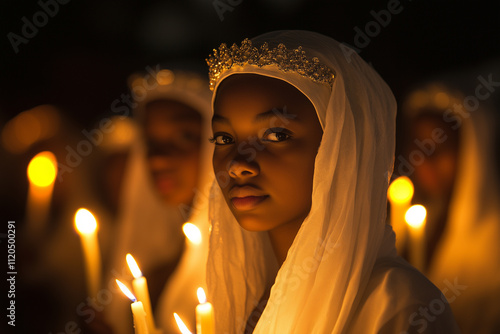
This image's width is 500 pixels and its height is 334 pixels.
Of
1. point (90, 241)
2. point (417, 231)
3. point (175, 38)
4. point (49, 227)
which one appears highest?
point (175, 38)

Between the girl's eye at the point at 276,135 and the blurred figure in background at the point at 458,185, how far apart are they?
144cm

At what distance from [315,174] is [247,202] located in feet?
0.69

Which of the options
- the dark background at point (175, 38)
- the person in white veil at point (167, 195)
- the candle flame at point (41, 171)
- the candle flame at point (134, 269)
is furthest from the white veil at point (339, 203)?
the candle flame at point (41, 171)

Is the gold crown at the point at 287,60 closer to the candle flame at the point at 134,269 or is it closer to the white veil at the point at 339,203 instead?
the white veil at the point at 339,203

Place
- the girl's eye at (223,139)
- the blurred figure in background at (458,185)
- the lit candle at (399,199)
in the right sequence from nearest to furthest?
1. the girl's eye at (223,139)
2. the lit candle at (399,199)
3. the blurred figure in background at (458,185)

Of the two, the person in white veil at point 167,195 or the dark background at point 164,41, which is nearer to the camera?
the dark background at point 164,41

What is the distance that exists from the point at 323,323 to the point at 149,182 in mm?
1841

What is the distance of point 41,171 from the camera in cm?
256

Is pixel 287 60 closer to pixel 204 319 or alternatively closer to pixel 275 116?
pixel 275 116

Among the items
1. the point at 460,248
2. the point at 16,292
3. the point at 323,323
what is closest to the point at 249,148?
the point at 323,323

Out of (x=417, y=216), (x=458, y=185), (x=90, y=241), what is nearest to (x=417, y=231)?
(x=417, y=216)

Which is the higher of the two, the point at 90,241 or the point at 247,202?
the point at 90,241

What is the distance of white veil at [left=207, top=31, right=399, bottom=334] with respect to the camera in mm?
1160

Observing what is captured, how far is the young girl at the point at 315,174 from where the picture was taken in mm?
1142
